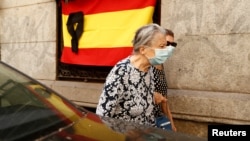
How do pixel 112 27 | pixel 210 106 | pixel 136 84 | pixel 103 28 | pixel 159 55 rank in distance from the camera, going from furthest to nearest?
pixel 103 28
pixel 112 27
pixel 210 106
pixel 159 55
pixel 136 84

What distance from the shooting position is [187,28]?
14.9 ft

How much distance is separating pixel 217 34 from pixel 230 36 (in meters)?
0.16

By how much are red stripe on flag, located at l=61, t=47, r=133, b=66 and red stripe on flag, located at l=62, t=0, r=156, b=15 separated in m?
0.57

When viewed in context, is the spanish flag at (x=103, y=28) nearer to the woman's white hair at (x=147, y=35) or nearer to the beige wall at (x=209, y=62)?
the beige wall at (x=209, y=62)

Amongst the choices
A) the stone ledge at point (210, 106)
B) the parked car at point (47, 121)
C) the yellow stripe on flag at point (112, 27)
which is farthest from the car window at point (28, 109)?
the yellow stripe on flag at point (112, 27)

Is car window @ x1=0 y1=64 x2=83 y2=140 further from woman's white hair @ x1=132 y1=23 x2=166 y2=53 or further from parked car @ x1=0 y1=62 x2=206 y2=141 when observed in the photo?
woman's white hair @ x1=132 y1=23 x2=166 y2=53

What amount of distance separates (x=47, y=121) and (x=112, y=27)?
323 centimetres

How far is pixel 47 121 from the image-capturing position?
83.9 inches

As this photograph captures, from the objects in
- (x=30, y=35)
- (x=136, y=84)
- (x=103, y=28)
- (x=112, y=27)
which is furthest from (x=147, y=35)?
(x=30, y=35)

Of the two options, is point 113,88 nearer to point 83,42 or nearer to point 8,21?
point 83,42

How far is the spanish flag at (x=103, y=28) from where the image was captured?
4.84 meters

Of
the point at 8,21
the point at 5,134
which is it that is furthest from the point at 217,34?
the point at 8,21

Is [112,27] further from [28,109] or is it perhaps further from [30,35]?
[28,109]

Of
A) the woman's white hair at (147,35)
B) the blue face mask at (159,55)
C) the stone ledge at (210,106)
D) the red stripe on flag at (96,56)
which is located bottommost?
the stone ledge at (210,106)
